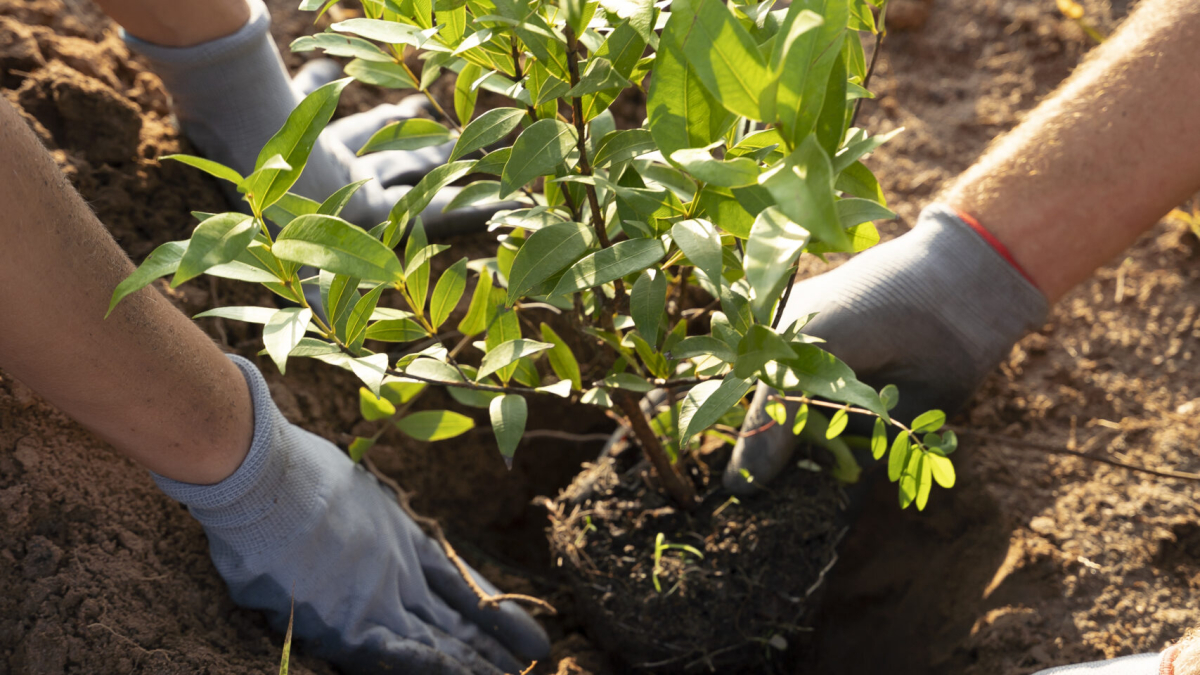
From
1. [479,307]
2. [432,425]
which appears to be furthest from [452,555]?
[479,307]

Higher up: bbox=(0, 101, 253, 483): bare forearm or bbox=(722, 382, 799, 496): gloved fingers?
bbox=(0, 101, 253, 483): bare forearm

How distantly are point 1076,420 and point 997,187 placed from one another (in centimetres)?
49

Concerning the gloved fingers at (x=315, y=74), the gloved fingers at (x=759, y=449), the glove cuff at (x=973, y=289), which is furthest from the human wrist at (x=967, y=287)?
the gloved fingers at (x=315, y=74)

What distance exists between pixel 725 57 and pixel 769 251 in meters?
0.14

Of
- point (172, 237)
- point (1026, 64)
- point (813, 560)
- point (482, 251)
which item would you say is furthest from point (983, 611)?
point (172, 237)

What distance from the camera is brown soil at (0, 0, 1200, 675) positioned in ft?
3.19

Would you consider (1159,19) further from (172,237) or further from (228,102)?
(172,237)

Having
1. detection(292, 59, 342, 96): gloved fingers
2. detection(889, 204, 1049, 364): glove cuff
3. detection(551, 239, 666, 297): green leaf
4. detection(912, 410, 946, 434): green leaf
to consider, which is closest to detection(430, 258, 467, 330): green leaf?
detection(551, 239, 666, 297): green leaf

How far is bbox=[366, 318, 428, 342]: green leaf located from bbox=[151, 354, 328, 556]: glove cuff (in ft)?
1.09

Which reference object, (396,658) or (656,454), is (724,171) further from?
(396,658)

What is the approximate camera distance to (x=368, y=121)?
5.85ft

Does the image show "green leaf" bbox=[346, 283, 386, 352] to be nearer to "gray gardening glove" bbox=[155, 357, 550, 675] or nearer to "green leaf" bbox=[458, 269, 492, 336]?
"green leaf" bbox=[458, 269, 492, 336]

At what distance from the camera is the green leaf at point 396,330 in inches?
31.4

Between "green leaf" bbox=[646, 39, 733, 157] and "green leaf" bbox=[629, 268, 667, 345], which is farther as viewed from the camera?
"green leaf" bbox=[629, 268, 667, 345]
